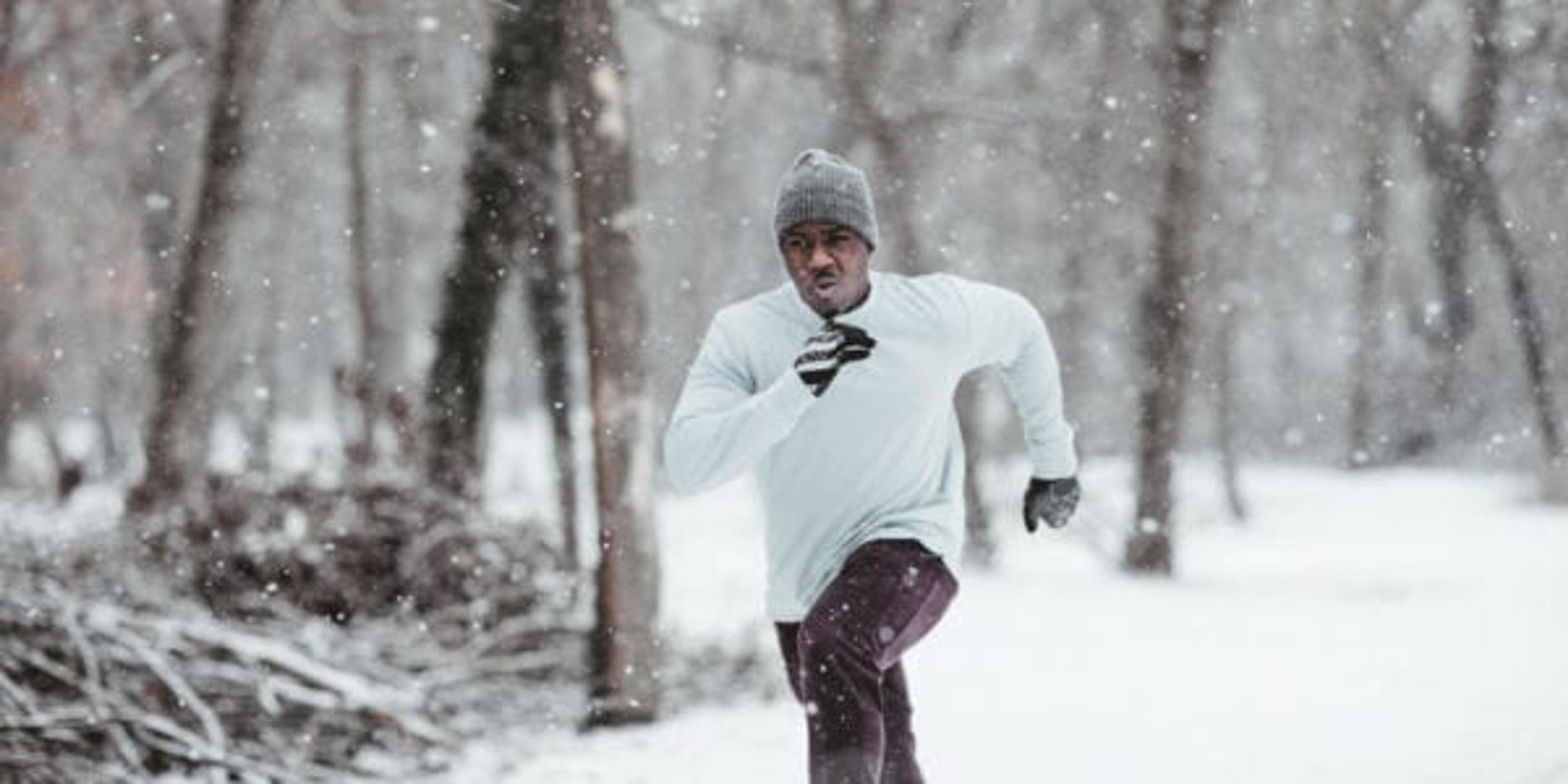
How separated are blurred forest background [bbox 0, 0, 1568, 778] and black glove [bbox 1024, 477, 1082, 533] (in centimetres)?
305

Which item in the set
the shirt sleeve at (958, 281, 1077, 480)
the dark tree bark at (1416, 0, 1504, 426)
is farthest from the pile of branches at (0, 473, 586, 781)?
the dark tree bark at (1416, 0, 1504, 426)

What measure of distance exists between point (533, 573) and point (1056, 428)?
5.27 m

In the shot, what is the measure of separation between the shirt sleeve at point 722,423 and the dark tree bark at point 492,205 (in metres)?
6.69

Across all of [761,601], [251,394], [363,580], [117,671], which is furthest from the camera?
[251,394]

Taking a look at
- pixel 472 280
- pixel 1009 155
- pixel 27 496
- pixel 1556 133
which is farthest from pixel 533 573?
pixel 1556 133

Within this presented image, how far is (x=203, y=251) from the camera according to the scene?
13.5 metres

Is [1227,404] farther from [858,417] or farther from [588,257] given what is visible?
[858,417]

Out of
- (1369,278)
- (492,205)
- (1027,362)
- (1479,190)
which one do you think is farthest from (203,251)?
(1369,278)

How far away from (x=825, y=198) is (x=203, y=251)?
10610 mm

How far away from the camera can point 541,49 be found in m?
10.9

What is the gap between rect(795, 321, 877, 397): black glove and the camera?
3656mm

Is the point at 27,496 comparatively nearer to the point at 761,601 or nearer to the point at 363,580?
the point at 363,580

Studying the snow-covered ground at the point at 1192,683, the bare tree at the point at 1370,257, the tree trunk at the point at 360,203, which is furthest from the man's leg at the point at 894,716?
the bare tree at the point at 1370,257

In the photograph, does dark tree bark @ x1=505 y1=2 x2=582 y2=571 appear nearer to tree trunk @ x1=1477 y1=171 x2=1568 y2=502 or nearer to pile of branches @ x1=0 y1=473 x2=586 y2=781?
pile of branches @ x1=0 y1=473 x2=586 y2=781
